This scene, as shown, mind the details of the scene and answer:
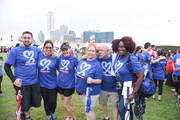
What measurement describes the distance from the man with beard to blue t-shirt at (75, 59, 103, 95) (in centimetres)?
113

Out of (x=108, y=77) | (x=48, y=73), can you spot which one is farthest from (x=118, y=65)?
(x=48, y=73)

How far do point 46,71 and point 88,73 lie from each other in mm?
1115

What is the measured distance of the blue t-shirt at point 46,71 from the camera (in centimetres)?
284

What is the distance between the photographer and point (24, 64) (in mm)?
→ 2691

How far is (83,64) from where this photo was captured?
101 inches

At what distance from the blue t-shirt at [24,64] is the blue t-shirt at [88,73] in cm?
113

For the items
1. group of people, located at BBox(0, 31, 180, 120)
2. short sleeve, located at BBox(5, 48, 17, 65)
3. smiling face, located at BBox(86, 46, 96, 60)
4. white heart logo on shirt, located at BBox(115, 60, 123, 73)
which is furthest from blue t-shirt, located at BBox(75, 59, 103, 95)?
short sleeve, located at BBox(5, 48, 17, 65)

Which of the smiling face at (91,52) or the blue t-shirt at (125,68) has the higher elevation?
the smiling face at (91,52)

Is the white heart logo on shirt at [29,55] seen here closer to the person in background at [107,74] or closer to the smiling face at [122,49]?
the person in background at [107,74]

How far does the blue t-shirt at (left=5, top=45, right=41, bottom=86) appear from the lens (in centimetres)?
265

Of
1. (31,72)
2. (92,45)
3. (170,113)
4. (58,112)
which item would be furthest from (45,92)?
(170,113)

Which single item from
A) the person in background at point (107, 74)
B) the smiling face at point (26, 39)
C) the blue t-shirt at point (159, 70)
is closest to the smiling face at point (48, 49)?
the smiling face at point (26, 39)

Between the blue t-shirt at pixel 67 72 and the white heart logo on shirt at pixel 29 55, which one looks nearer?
the white heart logo on shirt at pixel 29 55

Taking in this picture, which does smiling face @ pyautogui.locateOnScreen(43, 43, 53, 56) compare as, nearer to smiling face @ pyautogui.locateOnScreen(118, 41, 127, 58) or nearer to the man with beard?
Result: the man with beard
